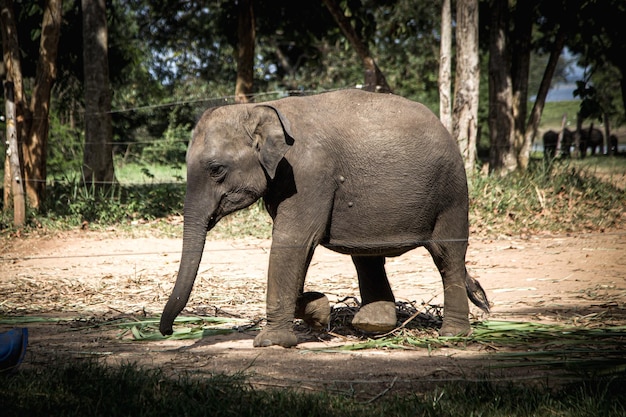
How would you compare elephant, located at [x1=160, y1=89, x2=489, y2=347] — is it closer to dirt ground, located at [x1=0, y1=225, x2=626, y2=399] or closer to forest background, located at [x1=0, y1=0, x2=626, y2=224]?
dirt ground, located at [x1=0, y1=225, x2=626, y2=399]

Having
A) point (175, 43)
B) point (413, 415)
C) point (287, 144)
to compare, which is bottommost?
point (413, 415)

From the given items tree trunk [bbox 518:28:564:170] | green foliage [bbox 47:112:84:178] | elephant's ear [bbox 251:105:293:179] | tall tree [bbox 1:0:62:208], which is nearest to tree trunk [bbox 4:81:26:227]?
tall tree [bbox 1:0:62:208]

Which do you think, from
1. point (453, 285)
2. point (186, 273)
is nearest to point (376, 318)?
point (453, 285)

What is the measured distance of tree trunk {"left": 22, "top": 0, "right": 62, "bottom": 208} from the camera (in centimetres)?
1288

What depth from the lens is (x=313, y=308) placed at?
19.5ft

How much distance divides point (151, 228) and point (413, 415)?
9.32 m

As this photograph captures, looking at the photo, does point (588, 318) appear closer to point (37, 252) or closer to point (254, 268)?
point (254, 268)

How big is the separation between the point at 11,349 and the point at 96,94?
1047 centimetres

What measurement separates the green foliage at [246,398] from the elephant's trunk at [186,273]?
2.55ft

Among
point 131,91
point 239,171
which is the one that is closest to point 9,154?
point 239,171

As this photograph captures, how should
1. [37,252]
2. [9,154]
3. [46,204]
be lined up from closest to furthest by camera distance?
[37,252]
[9,154]
[46,204]

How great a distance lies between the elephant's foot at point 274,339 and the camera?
5.57 metres

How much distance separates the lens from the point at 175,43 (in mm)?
31031

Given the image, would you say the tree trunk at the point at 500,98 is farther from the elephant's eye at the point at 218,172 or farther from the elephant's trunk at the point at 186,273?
the elephant's trunk at the point at 186,273
